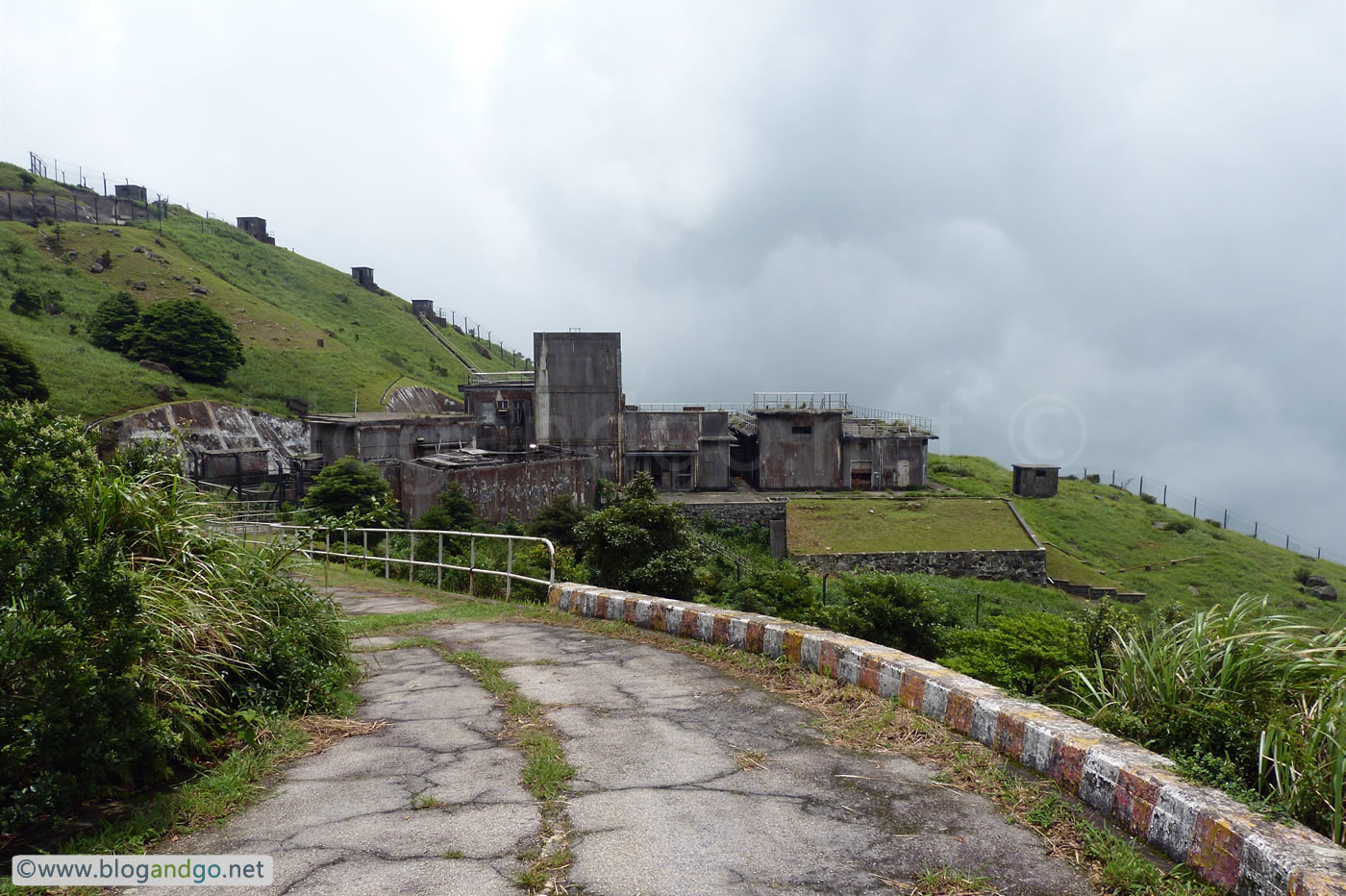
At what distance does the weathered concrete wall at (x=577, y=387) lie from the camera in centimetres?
4059

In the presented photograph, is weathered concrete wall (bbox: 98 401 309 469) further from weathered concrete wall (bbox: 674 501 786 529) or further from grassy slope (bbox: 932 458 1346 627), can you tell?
grassy slope (bbox: 932 458 1346 627)

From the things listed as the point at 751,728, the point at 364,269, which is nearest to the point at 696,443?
the point at 751,728

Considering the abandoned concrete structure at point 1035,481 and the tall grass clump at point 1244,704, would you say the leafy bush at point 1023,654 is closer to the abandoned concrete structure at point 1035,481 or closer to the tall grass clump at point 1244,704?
the tall grass clump at point 1244,704

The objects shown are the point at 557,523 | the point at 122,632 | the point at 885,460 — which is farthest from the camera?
the point at 885,460

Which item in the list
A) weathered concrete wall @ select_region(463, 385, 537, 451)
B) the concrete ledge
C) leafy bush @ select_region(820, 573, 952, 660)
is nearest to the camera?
the concrete ledge

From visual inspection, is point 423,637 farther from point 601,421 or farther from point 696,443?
point 696,443

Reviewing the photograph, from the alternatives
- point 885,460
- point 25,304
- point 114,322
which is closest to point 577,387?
point 885,460

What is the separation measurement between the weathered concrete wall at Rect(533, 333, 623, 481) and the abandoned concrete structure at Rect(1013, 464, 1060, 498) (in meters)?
27.1

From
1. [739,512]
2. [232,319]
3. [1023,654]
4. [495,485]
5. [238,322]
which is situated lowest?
[1023,654]

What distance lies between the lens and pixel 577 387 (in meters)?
40.7

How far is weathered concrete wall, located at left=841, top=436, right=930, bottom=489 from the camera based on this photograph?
153ft

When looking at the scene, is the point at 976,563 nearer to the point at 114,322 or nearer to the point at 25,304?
the point at 114,322

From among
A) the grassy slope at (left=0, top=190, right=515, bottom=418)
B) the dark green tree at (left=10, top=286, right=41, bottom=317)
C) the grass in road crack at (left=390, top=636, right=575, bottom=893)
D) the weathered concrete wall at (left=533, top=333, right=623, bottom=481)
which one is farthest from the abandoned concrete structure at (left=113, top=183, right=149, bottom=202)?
the grass in road crack at (left=390, top=636, right=575, bottom=893)

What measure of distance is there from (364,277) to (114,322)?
5297 cm
